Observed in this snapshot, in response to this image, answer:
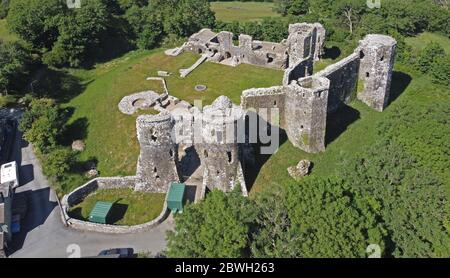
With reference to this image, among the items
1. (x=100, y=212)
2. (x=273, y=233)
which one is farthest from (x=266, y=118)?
(x=100, y=212)

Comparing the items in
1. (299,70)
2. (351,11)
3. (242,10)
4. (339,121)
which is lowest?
(339,121)

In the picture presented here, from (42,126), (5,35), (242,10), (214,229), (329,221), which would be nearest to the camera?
(329,221)

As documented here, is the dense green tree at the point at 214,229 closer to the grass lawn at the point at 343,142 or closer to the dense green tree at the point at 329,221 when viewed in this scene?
the dense green tree at the point at 329,221

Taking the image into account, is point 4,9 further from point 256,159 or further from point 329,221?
point 329,221

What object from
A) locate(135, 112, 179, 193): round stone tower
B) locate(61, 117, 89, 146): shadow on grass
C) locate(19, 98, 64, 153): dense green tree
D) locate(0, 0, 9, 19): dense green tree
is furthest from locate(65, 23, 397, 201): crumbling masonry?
locate(0, 0, 9, 19): dense green tree

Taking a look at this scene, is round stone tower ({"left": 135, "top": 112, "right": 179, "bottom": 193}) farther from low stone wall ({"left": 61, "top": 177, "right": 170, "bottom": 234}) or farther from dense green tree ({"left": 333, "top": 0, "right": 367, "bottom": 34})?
dense green tree ({"left": 333, "top": 0, "right": 367, "bottom": 34})

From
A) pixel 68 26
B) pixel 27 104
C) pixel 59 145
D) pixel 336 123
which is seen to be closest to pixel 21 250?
pixel 59 145

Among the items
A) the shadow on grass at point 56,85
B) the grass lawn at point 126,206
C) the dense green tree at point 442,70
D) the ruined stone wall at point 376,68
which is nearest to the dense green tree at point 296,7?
the dense green tree at point 442,70

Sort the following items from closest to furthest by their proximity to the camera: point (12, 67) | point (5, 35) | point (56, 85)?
point (12, 67) < point (56, 85) < point (5, 35)
